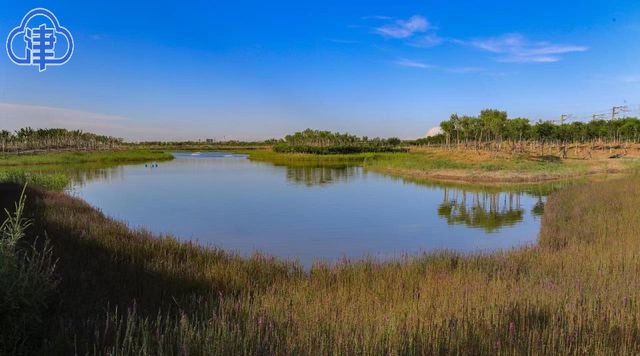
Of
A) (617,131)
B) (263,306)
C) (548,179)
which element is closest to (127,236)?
(263,306)

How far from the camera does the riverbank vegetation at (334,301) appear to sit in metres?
4.07

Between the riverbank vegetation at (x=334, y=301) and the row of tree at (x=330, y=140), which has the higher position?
the row of tree at (x=330, y=140)

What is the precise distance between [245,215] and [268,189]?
12.7 m

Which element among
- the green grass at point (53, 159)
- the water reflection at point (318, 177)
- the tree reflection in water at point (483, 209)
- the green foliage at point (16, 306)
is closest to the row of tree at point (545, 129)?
the water reflection at point (318, 177)

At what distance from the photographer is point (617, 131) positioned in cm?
8112

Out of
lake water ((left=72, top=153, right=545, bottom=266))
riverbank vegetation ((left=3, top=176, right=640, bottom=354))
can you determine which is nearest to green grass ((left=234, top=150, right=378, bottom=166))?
lake water ((left=72, top=153, right=545, bottom=266))

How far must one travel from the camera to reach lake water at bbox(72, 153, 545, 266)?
631 inches

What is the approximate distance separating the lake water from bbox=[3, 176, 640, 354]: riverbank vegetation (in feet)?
10.2

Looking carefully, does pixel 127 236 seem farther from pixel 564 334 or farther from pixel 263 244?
pixel 564 334

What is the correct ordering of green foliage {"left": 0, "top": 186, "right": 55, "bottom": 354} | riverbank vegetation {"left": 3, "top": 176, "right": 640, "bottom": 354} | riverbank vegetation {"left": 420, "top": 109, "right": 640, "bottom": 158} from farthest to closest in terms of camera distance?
riverbank vegetation {"left": 420, "top": 109, "right": 640, "bottom": 158}
green foliage {"left": 0, "top": 186, "right": 55, "bottom": 354}
riverbank vegetation {"left": 3, "top": 176, "right": 640, "bottom": 354}

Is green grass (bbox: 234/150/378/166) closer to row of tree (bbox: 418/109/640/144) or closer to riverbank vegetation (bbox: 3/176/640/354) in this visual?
row of tree (bbox: 418/109/640/144)

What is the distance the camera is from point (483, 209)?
24.8 metres

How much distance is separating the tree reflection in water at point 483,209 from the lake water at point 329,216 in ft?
0.15

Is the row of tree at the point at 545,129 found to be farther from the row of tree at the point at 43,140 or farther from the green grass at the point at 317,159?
the row of tree at the point at 43,140
